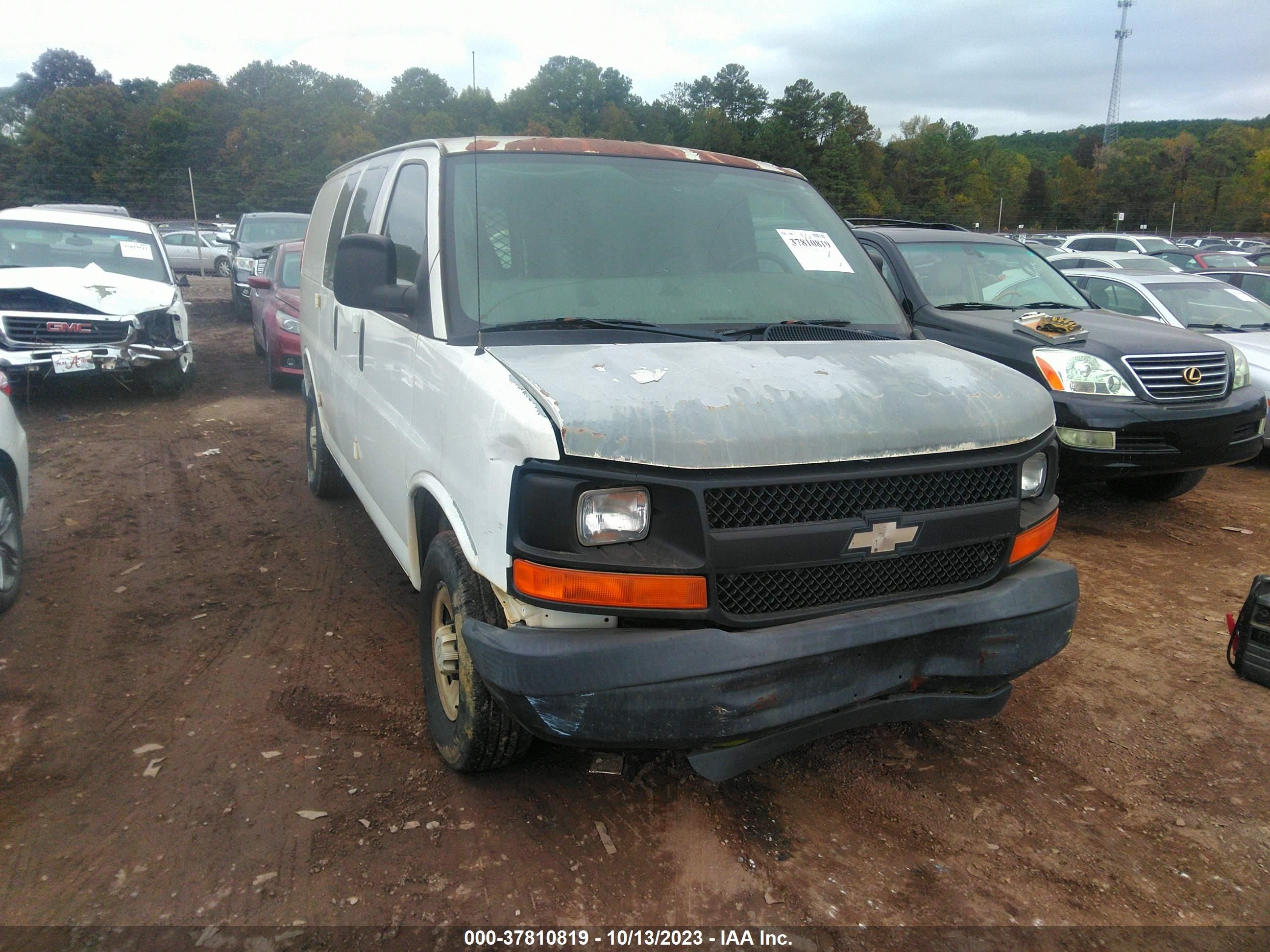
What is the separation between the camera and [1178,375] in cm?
585

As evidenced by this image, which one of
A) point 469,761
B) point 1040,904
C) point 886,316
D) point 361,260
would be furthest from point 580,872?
→ point 886,316

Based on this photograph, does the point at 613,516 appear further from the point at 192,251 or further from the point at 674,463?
the point at 192,251

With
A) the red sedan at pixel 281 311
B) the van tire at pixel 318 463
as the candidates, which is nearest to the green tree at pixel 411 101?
the red sedan at pixel 281 311

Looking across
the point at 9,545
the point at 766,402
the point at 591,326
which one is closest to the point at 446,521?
the point at 591,326

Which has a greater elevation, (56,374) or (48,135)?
(48,135)

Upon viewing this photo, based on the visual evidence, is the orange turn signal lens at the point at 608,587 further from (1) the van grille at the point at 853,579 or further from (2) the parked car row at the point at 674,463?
(1) the van grille at the point at 853,579

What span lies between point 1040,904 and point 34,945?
271cm

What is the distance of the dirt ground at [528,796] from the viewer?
2539 millimetres

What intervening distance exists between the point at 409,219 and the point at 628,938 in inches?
106

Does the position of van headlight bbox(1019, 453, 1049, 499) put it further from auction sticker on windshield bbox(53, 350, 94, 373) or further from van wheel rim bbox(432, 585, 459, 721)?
auction sticker on windshield bbox(53, 350, 94, 373)

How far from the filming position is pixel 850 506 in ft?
8.37

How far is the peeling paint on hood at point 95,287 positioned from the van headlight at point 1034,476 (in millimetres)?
9171

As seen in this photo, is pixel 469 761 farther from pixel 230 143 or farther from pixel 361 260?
pixel 230 143

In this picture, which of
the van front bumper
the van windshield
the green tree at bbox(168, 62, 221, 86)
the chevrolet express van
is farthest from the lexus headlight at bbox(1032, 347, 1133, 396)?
the green tree at bbox(168, 62, 221, 86)
